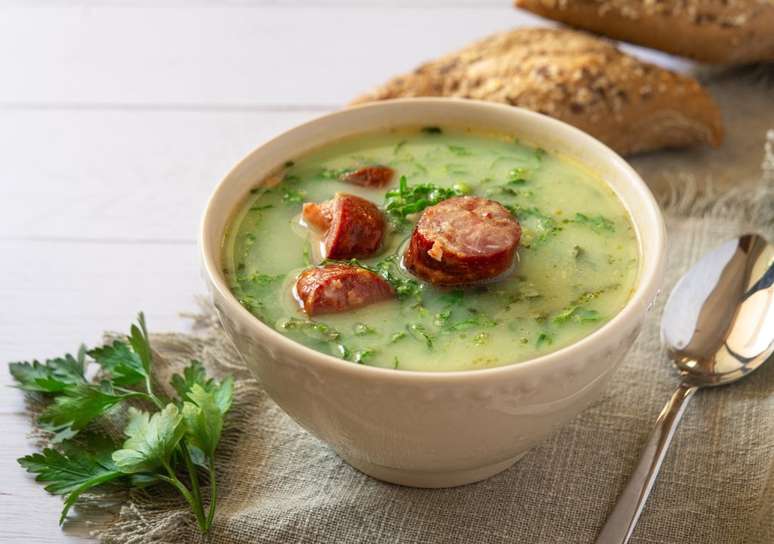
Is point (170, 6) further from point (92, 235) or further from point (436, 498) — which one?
point (436, 498)

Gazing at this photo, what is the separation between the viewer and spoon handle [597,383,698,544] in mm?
1836

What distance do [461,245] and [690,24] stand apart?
1825 millimetres

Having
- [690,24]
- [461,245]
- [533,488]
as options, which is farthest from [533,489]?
[690,24]

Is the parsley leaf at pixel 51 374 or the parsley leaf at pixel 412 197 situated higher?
the parsley leaf at pixel 412 197

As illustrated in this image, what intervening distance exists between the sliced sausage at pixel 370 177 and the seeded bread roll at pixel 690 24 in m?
1.47

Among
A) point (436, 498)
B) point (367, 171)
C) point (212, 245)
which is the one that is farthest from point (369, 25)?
point (436, 498)

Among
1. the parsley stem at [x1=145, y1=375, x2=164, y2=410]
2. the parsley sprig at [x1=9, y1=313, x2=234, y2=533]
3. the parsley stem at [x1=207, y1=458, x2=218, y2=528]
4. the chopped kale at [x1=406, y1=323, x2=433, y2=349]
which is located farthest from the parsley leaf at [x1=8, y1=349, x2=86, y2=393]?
the chopped kale at [x1=406, y1=323, x2=433, y2=349]

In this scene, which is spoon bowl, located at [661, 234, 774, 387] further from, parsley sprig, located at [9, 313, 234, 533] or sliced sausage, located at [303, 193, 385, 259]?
parsley sprig, located at [9, 313, 234, 533]

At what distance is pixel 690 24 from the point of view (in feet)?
10.7

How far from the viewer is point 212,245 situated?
194 cm

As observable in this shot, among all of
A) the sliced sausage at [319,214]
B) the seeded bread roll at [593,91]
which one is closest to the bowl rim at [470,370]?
the sliced sausage at [319,214]

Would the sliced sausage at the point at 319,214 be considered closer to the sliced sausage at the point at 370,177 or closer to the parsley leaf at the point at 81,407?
the sliced sausage at the point at 370,177

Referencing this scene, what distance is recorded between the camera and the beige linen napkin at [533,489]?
6.15 ft

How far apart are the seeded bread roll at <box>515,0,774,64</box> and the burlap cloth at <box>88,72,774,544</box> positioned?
4.77 feet
